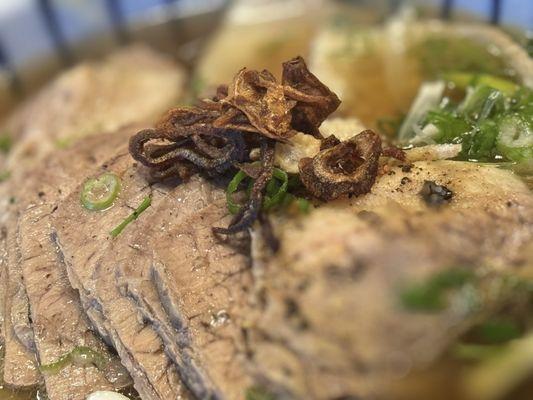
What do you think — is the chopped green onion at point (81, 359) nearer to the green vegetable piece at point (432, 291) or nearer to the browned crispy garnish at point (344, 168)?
the browned crispy garnish at point (344, 168)

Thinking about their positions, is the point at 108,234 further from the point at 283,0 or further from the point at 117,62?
the point at 283,0

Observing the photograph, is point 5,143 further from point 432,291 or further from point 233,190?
point 432,291

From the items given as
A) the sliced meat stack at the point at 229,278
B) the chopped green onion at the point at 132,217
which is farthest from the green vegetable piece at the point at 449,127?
the chopped green onion at the point at 132,217

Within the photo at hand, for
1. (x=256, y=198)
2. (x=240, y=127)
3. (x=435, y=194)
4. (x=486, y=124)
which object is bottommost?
(x=486, y=124)

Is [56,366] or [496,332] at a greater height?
[496,332]

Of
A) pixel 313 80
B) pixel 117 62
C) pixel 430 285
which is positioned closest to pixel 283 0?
pixel 117 62

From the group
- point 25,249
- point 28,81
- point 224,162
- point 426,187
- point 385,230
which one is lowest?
point 28,81

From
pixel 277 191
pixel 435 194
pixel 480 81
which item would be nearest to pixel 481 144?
pixel 435 194
